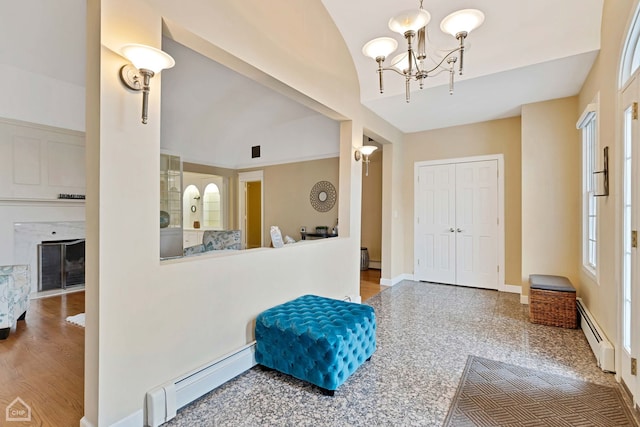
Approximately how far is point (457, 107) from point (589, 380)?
328 centimetres

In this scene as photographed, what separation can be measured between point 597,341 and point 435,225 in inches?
111

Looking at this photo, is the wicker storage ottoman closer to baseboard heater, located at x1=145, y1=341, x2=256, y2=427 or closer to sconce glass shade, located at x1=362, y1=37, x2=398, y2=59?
sconce glass shade, located at x1=362, y1=37, x2=398, y2=59

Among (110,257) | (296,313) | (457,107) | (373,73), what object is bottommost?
(296,313)

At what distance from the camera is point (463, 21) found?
1.92 m

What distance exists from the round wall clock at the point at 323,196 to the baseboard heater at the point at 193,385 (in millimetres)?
4133

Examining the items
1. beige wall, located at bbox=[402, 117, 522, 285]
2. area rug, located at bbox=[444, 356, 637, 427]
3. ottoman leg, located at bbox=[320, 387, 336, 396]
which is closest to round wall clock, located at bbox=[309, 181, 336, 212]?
beige wall, located at bbox=[402, 117, 522, 285]

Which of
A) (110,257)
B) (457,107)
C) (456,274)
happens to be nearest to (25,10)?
(110,257)

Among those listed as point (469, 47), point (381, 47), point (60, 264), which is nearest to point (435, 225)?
point (469, 47)

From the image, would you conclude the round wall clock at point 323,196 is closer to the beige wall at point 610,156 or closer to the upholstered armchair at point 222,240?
the upholstered armchair at point 222,240

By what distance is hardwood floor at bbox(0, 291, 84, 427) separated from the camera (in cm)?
183

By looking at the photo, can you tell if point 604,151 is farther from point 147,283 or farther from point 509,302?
point 147,283

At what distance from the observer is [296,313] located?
236 cm

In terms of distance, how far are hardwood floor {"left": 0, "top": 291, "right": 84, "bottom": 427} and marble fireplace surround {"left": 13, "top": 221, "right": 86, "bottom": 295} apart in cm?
101

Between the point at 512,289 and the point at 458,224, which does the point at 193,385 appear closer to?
the point at 458,224
